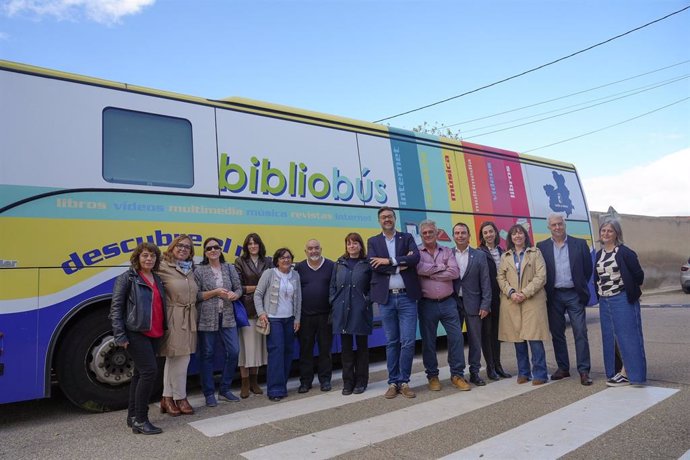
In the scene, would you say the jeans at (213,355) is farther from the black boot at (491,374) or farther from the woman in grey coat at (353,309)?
the black boot at (491,374)

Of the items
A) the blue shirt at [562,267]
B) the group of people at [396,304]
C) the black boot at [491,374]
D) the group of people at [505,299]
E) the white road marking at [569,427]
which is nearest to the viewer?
the white road marking at [569,427]

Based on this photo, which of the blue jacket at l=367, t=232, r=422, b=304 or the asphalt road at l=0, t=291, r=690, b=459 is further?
the blue jacket at l=367, t=232, r=422, b=304

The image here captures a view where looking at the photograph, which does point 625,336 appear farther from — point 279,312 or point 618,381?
point 279,312

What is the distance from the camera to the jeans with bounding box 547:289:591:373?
5953 millimetres

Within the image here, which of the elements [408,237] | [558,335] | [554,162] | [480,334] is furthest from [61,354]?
[554,162]

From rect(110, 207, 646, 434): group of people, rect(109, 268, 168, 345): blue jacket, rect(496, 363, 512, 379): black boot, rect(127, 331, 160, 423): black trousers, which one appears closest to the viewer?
rect(109, 268, 168, 345): blue jacket

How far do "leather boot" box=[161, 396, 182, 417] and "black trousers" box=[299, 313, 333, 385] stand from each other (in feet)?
5.01

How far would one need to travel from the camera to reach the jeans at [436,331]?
594cm

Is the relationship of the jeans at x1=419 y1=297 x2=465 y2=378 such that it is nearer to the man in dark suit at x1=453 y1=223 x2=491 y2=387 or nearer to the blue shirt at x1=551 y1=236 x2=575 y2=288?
the man in dark suit at x1=453 y1=223 x2=491 y2=387

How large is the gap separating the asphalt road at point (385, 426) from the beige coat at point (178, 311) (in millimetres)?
698

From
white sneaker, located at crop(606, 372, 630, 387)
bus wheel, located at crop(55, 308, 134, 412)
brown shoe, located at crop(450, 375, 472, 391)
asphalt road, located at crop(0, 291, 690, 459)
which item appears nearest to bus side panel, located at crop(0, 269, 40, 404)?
bus wheel, located at crop(55, 308, 134, 412)

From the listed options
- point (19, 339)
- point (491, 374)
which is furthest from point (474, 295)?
point (19, 339)

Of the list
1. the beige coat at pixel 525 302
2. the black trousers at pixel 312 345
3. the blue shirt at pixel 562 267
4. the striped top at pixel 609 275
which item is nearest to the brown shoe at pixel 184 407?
the black trousers at pixel 312 345

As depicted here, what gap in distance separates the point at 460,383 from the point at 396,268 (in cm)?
153
